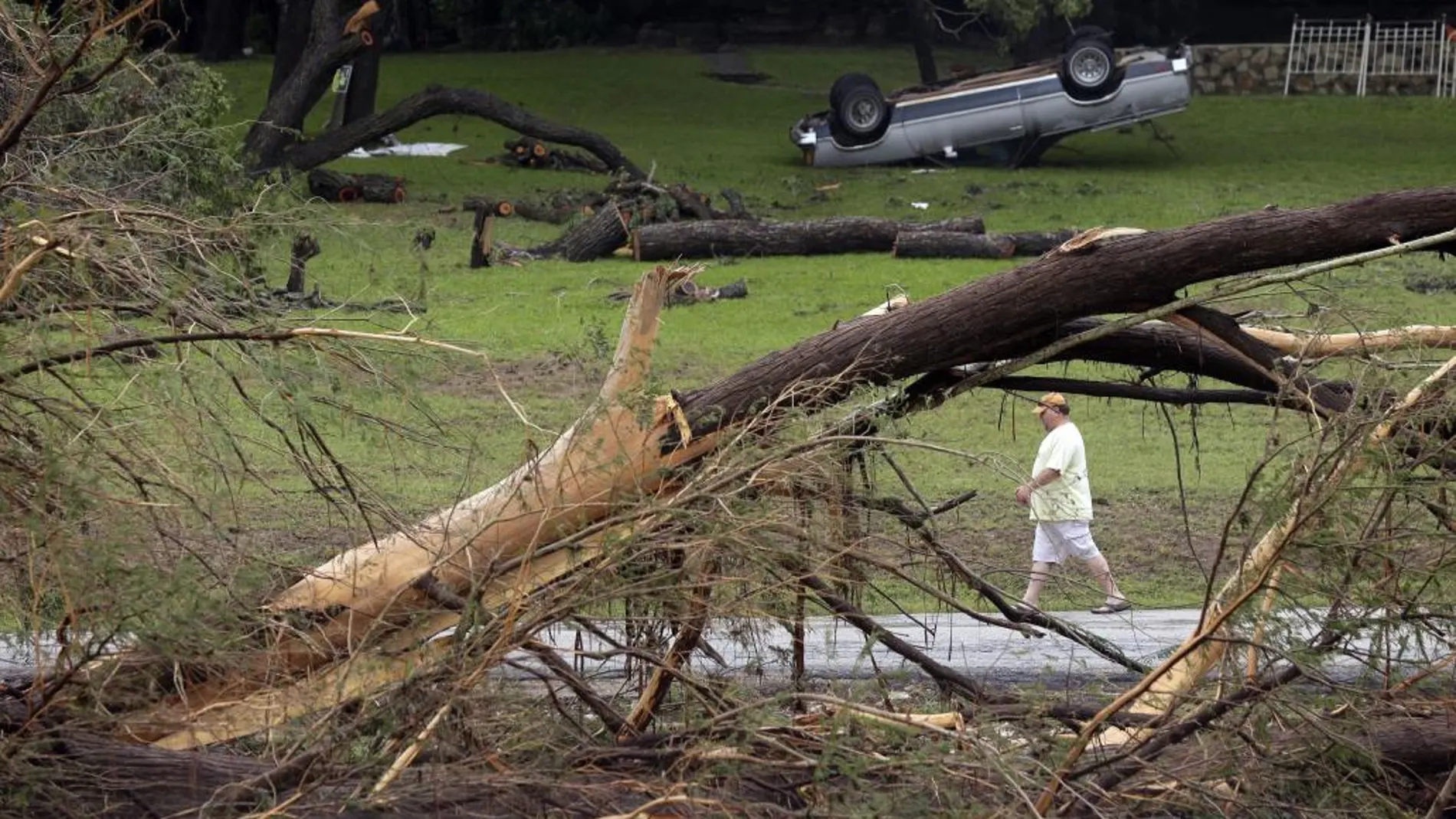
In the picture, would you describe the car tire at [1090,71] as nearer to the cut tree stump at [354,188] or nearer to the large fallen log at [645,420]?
the cut tree stump at [354,188]

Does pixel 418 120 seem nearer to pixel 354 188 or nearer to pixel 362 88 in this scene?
pixel 354 188

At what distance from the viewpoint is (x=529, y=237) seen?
2202 cm

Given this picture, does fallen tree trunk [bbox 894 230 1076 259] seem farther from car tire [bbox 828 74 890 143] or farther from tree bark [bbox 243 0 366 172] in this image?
tree bark [bbox 243 0 366 172]

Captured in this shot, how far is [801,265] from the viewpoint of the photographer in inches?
810

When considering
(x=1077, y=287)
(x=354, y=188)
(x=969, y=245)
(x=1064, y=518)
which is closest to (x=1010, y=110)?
(x=969, y=245)

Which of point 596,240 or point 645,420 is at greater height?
point 645,420

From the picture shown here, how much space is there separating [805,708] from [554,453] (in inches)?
45.7

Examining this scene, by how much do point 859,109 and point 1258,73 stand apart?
433 inches

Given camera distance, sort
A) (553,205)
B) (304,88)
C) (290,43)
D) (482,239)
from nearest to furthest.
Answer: (482,239) < (304,88) < (553,205) < (290,43)

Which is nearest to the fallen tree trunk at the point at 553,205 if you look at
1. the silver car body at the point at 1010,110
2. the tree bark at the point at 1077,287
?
the silver car body at the point at 1010,110

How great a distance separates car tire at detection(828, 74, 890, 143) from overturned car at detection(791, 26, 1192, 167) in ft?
0.04

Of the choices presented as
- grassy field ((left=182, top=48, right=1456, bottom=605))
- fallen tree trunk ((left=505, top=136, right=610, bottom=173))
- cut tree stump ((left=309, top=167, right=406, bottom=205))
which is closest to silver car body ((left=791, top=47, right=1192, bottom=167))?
grassy field ((left=182, top=48, right=1456, bottom=605))

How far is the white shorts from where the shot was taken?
10.9m

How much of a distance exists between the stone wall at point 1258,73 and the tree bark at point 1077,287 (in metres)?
28.6
